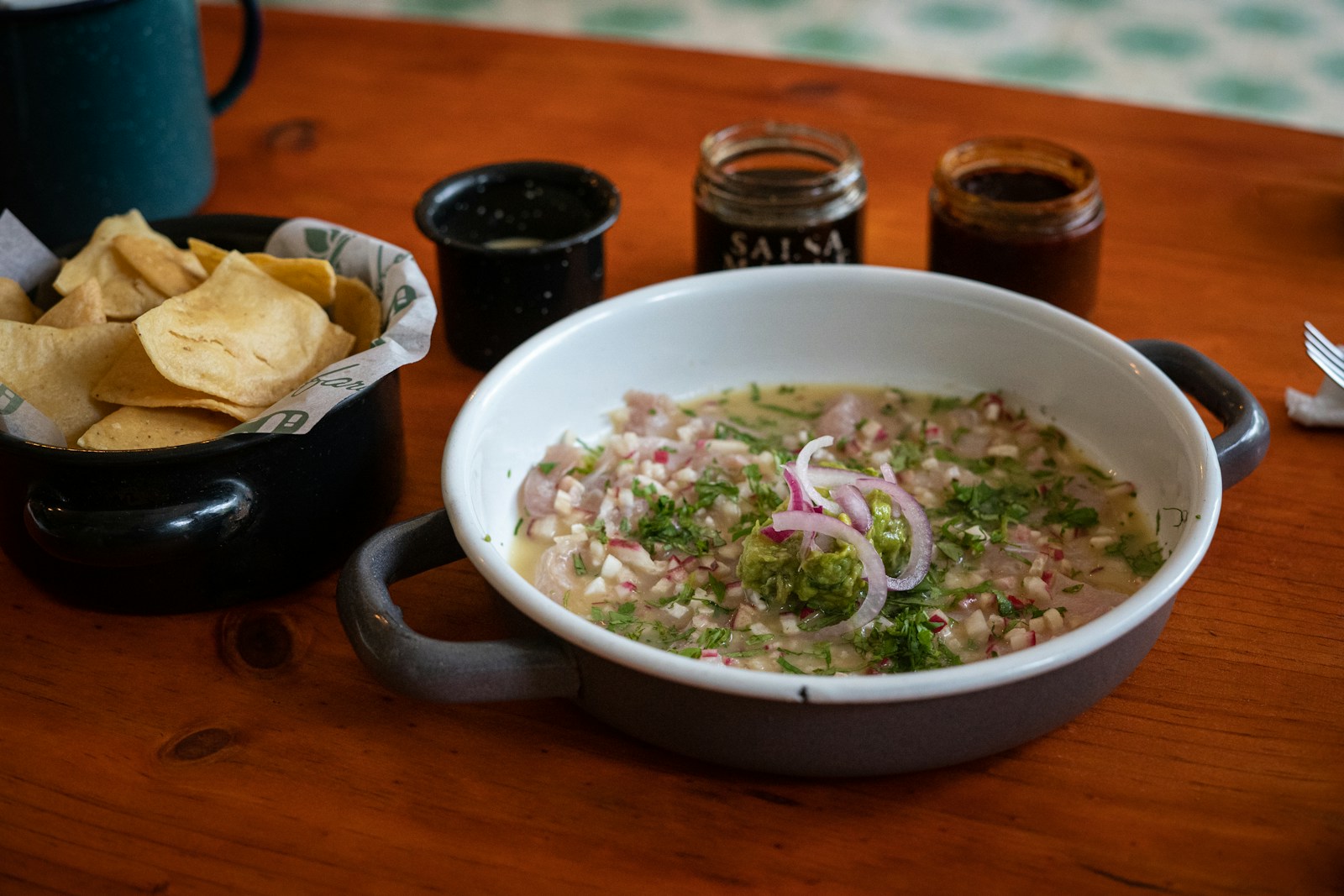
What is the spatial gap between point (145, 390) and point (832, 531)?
77cm

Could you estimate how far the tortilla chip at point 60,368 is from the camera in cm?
145

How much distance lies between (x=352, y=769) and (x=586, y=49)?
192 cm

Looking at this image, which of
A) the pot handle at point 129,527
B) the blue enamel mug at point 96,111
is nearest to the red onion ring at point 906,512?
the pot handle at point 129,527

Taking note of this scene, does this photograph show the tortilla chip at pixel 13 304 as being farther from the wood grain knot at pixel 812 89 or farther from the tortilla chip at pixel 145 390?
Answer: the wood grain knot at pixel 812 89

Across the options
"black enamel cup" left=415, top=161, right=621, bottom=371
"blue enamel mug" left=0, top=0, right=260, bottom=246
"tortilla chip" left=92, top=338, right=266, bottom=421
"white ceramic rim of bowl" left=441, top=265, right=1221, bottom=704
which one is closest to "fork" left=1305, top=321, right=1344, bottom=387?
"white ceramic rim of bowl" left=441, top=265, right=1221, bottom=704

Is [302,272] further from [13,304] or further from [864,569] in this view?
[864,569]

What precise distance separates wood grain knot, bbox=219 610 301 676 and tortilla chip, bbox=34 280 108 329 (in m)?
0.39

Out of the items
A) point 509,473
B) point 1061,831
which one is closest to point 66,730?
point 509,473

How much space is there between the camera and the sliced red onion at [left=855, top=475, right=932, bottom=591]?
1365 mm

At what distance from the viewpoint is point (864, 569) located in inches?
52.4

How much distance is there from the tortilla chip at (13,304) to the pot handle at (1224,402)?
4.52 ft

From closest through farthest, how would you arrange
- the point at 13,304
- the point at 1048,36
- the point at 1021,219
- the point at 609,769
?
the point at 609,769 < the point at 13,304 < the point at 1021,219 < the point at 1048,36

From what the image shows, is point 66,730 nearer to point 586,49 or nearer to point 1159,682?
point 1159,682

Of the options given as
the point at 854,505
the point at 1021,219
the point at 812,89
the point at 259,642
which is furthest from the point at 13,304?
the point at 812,89
